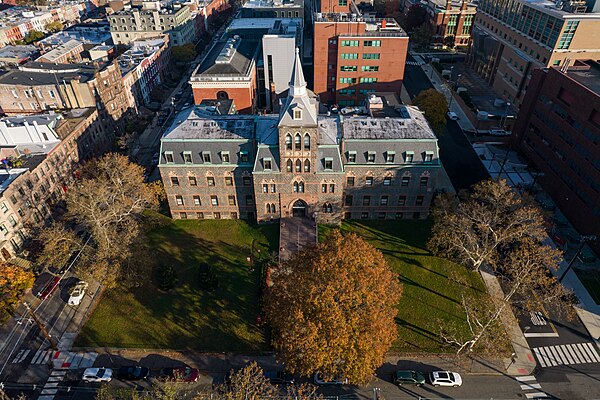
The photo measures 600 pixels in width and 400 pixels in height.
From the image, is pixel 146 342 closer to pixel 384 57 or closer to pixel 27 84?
pixel 27 84

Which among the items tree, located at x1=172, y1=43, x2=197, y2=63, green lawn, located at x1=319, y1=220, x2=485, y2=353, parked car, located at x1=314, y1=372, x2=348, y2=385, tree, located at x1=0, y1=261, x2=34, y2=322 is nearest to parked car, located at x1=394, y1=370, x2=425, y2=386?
green lawn, located at x1=319, y1=220, x2=485, y2=353

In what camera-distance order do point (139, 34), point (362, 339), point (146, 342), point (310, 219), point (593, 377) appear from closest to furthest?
point (362, 339) → point (593, 377) → point (146, 342) → point (310, 219) → point (139, 34)

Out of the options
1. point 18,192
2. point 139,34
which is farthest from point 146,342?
point 139,34

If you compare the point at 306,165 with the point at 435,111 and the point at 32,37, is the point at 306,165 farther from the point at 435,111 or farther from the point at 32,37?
the point at 32,37

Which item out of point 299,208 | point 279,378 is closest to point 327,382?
point 279,378

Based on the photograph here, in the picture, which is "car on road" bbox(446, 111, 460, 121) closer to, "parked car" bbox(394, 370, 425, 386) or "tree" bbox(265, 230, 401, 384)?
"tree" bbox(265, 230, 401, 384)

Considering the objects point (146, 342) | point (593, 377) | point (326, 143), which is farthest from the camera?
point (326, 143)
